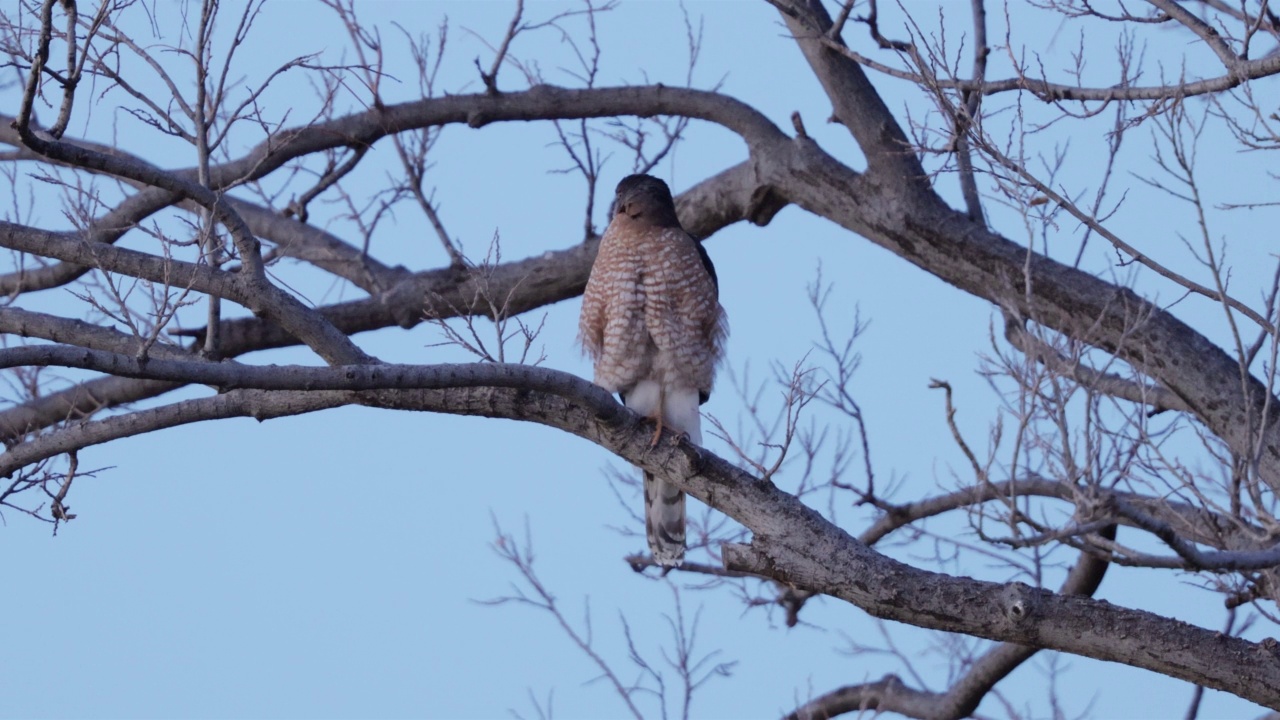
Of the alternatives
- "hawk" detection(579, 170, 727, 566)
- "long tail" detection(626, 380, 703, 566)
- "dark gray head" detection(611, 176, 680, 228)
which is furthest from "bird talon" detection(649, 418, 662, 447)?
"dark gray head" detection(611, 176, 680, 228)

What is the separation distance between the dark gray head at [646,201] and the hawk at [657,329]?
0.05 ft

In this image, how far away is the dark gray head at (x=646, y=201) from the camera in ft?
19.0

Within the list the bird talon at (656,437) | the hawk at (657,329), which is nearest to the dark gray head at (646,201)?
the hawk at (657,329)

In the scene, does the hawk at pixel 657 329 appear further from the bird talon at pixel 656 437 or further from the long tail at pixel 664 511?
the bird talon at pixel 656 437

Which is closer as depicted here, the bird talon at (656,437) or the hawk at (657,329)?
the bird talon at (656,437)

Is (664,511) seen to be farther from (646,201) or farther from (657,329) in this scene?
(646,201)

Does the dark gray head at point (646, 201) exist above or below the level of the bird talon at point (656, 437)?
above

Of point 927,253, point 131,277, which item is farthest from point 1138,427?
point 131,277

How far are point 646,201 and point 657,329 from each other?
Result: 0.71 meters

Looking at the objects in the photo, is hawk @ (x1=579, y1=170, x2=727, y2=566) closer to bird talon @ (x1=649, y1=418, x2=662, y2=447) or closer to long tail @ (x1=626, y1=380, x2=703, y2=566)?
long tail @ (x1=626, y1=380, x2=703, y2=566)

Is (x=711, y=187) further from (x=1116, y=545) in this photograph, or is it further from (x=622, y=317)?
(x=1116, y=545)

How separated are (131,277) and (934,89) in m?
2.64

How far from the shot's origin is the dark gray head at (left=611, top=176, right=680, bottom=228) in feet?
19.0

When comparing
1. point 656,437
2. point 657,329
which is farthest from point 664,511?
point 656,437
